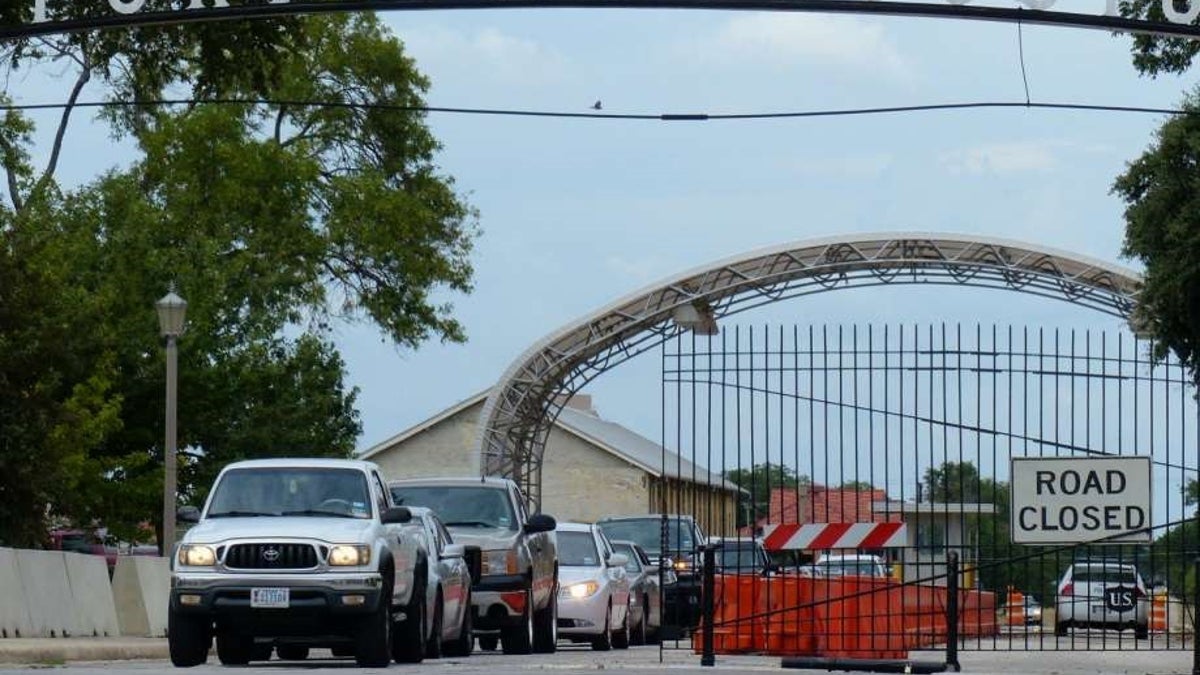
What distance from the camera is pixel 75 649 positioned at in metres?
23.0

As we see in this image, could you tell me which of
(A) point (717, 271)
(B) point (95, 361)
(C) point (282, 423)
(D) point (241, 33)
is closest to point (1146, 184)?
(D) point (241, 33)

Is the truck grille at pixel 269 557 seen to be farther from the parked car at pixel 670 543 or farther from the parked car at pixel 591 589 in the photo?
the parked car at pixel 670 543

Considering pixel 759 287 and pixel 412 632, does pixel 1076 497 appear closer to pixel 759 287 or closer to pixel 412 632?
pixel 412 632

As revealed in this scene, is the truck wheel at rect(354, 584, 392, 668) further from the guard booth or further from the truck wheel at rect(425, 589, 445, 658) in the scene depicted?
the guard booth

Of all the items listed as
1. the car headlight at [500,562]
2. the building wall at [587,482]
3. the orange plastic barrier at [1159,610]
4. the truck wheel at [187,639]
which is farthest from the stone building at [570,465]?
the truck wheel at [187,639]

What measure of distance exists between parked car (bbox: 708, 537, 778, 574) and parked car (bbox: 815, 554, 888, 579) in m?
0.62

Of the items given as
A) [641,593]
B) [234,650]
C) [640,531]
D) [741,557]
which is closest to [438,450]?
[640,531]

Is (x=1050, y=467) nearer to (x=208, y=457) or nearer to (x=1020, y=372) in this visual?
(x=1020, y=372)

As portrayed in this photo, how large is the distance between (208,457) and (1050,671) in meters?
30.3

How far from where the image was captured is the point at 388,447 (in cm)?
7856

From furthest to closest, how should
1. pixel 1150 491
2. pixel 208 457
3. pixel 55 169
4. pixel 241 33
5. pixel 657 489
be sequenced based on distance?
pixel 657 489 → pixel 55 169 → pixel 208 457 → pixel 241 33 → pixel 1150 491

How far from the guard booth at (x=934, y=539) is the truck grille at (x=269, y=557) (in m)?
7.05

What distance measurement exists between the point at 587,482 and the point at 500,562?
51.7m

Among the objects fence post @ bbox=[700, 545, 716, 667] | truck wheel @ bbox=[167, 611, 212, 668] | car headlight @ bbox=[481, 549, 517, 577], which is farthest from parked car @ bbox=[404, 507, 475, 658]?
fence post @ bbox=[700, 545, 716, 667]
